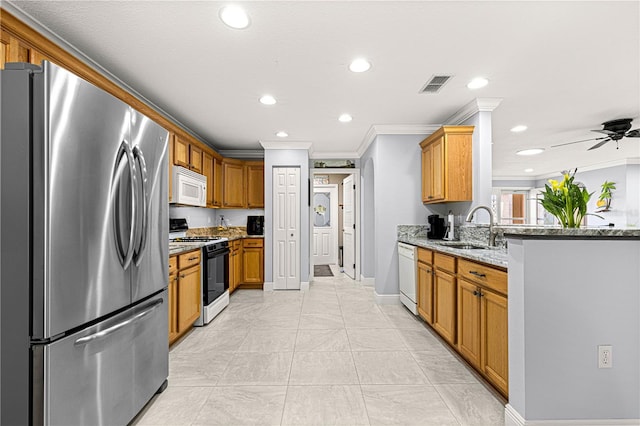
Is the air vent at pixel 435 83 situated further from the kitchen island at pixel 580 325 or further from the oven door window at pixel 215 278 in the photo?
the oven door window at pixel 215 278

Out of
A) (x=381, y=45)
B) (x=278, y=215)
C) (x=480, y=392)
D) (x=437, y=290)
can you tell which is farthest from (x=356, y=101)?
(x=480, y=392)

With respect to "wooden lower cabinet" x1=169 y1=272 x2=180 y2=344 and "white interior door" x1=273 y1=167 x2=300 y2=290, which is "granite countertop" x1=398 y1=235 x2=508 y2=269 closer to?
"white interior door" x1=273 y1=167 x2=300 y2=290

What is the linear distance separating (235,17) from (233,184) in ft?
12.7

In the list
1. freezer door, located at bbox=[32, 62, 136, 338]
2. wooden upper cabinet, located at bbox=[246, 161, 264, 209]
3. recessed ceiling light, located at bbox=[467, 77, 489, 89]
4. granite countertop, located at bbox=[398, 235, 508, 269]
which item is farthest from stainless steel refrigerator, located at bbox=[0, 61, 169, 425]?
wooden upper cabinet, located at bbox=[246, 161, 264, 209]

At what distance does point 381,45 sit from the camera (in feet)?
7.50

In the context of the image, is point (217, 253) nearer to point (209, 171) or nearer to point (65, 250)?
point (209, 171)

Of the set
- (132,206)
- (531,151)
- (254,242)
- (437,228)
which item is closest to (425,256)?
(437,228)

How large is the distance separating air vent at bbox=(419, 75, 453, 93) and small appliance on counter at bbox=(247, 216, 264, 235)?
3601 millimetres

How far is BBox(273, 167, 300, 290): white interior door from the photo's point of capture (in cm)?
529

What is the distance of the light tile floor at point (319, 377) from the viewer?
189 centimetres

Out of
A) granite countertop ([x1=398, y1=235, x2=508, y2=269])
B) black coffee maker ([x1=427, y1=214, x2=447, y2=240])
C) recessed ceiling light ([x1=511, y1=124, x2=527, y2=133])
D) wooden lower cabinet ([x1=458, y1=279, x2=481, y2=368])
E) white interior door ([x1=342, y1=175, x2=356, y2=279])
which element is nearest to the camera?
granite countertop ([x1=398, y1=235, x2=508, y2=269])

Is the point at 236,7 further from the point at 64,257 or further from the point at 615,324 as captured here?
the point at 615,324

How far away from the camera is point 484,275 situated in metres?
2.15

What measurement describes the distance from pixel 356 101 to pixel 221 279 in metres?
2.76
